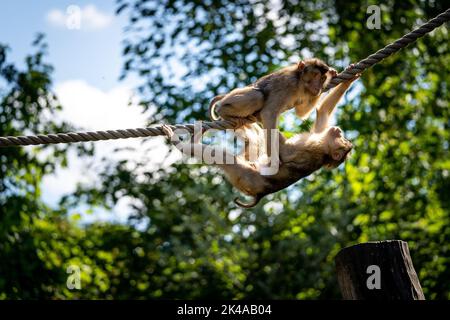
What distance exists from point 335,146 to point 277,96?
75 centimetres

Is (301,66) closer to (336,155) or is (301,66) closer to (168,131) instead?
(336,155)

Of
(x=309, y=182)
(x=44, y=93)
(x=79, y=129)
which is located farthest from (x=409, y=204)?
(x=44, y=93)

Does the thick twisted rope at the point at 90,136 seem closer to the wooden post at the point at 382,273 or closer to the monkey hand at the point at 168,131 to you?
the monkey hand at the point at 168,131

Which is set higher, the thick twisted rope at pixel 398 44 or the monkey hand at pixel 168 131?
the thick twisted rope at pixel 398 44

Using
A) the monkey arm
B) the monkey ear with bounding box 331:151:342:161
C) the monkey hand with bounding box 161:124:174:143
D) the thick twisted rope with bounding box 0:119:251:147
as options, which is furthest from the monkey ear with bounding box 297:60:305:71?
the monkey hand with bounding box 161:124:174:143

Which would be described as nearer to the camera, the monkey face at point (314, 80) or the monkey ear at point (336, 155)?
the monkey ear at point (336, 155)

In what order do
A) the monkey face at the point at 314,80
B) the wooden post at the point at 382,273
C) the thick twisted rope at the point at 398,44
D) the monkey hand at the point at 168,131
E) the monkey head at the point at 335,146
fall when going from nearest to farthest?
the wooden post at the point at 382,273, the thick twisted rope at the point at 398,44, the monkey hand at the point at 168,131, the monkey head at the point at 335,146, the monkey face at the point at 314,80

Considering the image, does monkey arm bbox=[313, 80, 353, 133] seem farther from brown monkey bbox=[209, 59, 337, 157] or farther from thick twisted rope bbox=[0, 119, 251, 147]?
thick twisted rope bbox=[0, 119, 251, 147]

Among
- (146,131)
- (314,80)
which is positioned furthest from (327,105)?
(146,131)

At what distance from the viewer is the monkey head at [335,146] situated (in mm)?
5668

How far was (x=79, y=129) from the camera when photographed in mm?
10227

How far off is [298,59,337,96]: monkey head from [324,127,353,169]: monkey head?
51 cm

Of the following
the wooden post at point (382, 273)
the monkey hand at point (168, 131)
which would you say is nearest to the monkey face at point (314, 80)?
the monkey hand at point (168, 131)

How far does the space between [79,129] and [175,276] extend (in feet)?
9.53
